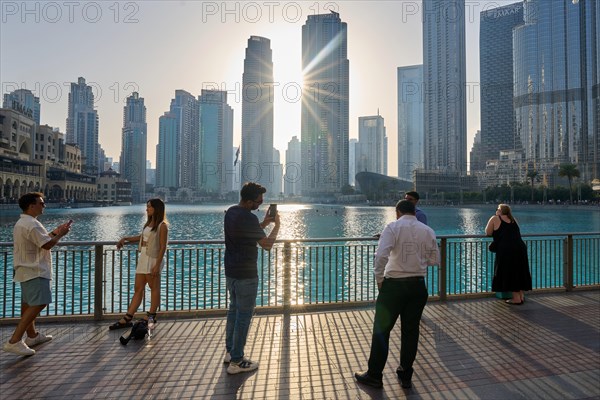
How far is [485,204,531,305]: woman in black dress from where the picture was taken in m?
7.08

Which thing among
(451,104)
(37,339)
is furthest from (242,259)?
(451,104)

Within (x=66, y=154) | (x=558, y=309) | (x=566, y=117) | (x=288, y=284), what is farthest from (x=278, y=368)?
(x=566, y=117)

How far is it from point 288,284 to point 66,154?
147m

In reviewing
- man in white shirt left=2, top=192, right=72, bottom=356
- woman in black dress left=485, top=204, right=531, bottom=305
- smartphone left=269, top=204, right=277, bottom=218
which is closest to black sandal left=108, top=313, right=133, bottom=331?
man in white shirt left=2, top=192, right=72, bottom=356

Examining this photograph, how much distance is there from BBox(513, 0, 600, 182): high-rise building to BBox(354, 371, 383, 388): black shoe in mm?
158506

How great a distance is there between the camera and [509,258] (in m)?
7.19

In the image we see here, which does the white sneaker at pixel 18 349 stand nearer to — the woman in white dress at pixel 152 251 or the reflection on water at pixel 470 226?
the woman in white dress at pixel 152 251

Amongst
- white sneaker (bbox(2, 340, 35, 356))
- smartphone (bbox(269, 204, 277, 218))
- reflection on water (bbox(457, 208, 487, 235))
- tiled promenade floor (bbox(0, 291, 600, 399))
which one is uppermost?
smartphone (bbox(269, 204, 277, 218))

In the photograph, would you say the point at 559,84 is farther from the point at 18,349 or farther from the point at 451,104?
the point at 18,349

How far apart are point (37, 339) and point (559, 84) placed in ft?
561

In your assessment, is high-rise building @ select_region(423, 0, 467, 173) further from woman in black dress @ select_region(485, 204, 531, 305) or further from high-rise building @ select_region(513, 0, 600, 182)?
woman in black dress @ select_region(485, 204, 531, 305)

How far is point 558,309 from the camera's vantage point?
6805mm

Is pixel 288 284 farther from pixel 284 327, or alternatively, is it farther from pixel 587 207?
pixel 587 207

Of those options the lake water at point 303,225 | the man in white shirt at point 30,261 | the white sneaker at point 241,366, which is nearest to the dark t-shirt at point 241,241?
the white sneaker at point 241,366
